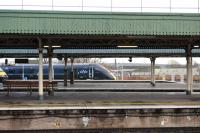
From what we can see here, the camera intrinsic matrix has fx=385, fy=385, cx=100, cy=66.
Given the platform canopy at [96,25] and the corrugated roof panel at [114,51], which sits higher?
the platform canopy at [96,25]

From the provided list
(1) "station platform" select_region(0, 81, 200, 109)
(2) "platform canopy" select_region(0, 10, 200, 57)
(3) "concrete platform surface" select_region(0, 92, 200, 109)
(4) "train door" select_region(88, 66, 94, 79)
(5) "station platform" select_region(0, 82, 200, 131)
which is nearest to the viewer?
(5) "station platform" select_region(0, 82, 200, 131)

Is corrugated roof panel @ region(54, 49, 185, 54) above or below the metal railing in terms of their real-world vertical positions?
below

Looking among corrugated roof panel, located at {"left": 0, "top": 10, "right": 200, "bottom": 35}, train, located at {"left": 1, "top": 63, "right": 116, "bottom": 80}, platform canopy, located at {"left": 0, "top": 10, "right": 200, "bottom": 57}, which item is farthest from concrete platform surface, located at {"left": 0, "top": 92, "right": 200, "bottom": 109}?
train, located at {"left": 1, "top": 63, "right": 116, "bottom": 80}

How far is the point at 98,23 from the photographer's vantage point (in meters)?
17.7

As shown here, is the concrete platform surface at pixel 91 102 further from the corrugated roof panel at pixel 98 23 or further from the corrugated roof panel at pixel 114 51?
the corrugated roof panel at pixel 114 51

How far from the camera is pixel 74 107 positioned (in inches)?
629

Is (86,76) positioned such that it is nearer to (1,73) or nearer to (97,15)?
(1,73)

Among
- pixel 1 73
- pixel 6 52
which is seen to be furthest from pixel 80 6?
pixel 1 73

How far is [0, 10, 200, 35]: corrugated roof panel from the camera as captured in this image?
17.4 metres

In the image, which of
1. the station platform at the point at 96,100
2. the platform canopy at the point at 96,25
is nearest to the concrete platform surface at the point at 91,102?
the station platform at the point at 96,100

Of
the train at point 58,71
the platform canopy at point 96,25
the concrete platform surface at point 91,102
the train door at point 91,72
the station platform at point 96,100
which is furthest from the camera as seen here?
the train door at point 91,72

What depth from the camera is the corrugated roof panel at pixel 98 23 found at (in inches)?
686

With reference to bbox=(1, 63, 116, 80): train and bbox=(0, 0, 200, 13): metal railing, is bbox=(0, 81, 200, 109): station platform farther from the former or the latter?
bbox=(1, 63, 116, 80): train

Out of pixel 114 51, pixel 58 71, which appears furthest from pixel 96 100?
pixel 58 71
